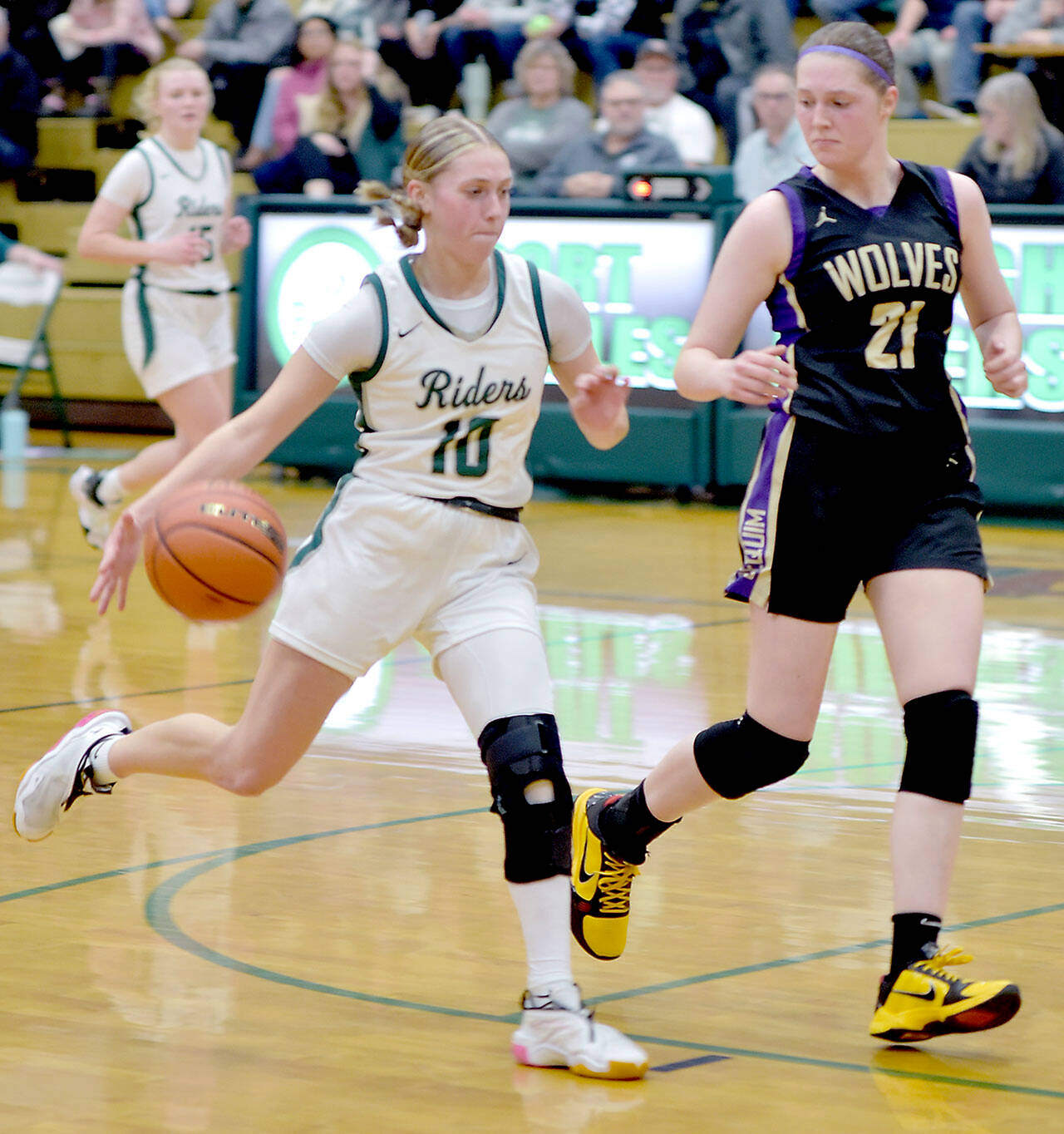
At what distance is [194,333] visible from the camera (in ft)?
32.4

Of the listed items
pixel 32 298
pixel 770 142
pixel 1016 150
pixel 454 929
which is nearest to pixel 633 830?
pixel 454 929

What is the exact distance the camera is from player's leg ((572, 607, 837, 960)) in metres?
3.98

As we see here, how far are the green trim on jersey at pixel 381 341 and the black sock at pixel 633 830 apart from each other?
40.0 inches

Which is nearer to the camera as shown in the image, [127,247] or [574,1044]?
[574,1044]

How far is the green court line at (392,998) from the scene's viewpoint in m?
3.61

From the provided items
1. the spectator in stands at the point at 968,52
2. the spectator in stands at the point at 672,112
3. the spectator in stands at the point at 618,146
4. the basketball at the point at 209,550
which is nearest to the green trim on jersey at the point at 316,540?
the basketball at the point at 209,550

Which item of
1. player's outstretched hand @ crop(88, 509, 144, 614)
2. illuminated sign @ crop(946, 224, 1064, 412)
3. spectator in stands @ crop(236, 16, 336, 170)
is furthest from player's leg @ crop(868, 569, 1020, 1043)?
spectator in stands @ crop(236, 16, 336, 170)

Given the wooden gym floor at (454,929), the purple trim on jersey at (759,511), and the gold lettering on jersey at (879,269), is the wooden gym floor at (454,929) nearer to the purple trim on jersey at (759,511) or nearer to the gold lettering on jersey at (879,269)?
the purple trim on jersey at (759,511)

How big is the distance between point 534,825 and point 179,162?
21.7 ft

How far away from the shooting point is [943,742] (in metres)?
3.81

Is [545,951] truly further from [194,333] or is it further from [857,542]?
[194,333]

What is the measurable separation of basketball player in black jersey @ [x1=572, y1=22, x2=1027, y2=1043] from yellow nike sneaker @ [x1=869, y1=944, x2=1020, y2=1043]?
0.49 ft

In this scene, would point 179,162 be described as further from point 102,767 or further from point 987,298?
point 987,298

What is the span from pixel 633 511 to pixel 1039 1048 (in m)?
8.89
